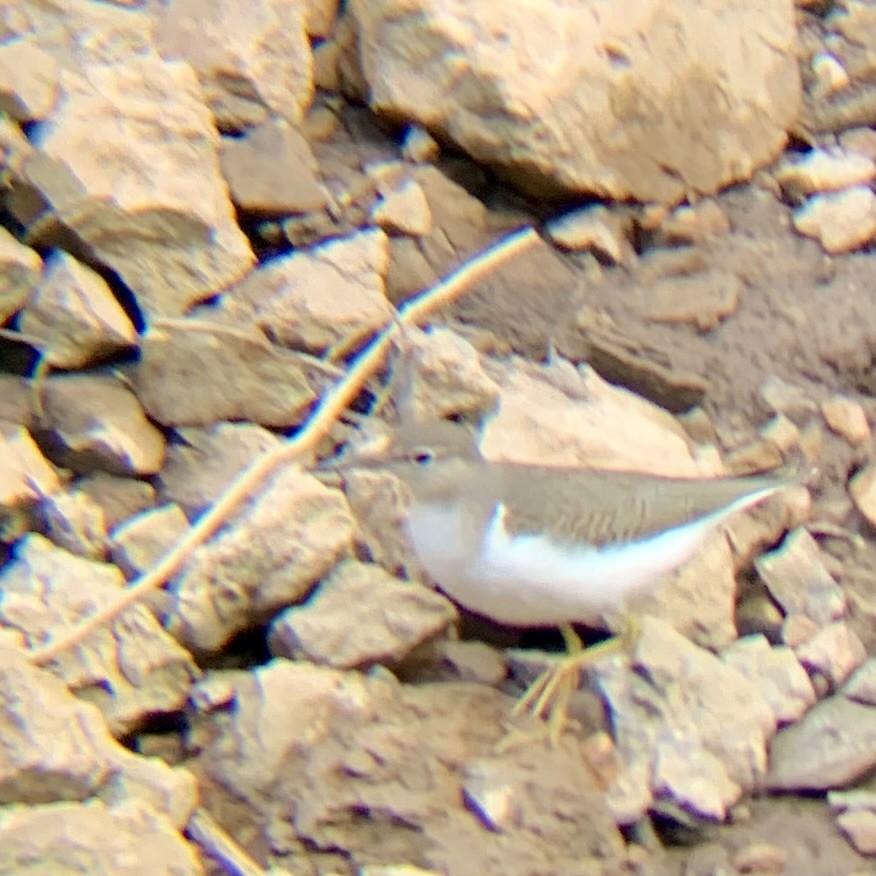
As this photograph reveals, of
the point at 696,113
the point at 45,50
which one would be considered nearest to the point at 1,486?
the point at 45,50

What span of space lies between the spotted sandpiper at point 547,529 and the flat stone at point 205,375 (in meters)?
0.44

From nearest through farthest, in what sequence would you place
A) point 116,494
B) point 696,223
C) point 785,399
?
1. point 116,494
2. point 785,399
3. point 696,223

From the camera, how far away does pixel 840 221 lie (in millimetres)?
6191

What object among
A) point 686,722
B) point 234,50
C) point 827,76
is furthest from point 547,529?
point 827,76

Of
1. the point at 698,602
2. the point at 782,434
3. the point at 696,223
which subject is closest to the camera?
the point at 698,602

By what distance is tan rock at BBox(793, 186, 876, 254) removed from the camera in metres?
6.16

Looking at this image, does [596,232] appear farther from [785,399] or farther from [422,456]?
[422,456]

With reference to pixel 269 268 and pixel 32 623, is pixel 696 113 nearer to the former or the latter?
pixel 269 268

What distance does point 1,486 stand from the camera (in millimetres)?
4605

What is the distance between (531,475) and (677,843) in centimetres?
115

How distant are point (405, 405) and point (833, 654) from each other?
1505 mm

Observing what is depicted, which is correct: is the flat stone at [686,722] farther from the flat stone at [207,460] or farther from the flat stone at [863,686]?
the flat stone at [207,460]

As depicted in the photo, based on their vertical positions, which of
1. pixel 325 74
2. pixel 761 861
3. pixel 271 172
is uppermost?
pixel 325 74

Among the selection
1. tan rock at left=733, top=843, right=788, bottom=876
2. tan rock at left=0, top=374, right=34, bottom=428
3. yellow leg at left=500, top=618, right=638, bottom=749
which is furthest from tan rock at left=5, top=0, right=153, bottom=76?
tan rock at left=733, top=843, right=788, bottom=876
